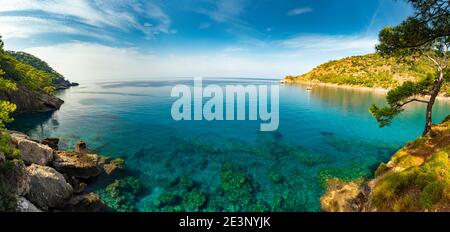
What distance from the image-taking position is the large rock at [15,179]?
43.1 ft

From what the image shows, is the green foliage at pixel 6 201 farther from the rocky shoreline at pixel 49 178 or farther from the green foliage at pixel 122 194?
the green foliage at pixel 122 194

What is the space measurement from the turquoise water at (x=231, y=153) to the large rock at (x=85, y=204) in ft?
9.49

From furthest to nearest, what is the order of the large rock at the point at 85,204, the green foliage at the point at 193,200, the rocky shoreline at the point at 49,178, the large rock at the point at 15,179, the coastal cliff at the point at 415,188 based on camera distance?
the green foliage at the point at 193,200 < the large rock at the point at 85,204 < the rocky shoreline at the point at 49,178 < the large rock at the point at 15,179 < the coastal cliff at the point at 415,188

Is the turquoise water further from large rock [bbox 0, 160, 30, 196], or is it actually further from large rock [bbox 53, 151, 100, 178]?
large rock [bbox 0, 160, 30, 196]

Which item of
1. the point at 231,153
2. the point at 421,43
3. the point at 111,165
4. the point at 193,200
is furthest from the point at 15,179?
the point at 421,43

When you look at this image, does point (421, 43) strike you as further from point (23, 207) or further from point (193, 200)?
point (23, 207)

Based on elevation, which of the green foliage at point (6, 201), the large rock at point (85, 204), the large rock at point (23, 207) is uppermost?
the green foliage at point (6, 201)

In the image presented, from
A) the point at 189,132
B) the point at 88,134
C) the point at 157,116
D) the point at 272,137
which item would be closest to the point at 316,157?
the point at 272,137

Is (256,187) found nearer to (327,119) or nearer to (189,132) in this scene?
(189,132)

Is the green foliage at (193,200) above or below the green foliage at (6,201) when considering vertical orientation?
below

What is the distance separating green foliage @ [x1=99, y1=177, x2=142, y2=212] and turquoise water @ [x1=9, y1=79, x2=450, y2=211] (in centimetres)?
43

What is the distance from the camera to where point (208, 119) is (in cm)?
5956

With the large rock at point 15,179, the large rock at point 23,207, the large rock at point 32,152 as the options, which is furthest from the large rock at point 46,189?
the large rock at point 32,152

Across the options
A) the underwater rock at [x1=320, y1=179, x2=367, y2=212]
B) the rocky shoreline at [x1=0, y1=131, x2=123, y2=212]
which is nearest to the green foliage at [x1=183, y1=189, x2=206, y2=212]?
the rocky shoreline at [x1=0, y1=131, x2=123, y2=212]
